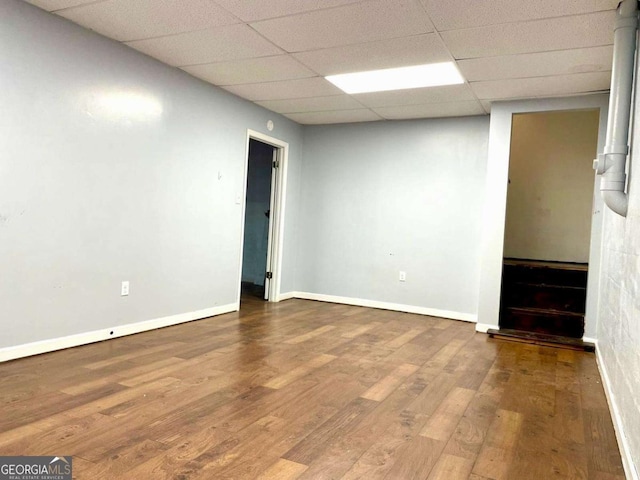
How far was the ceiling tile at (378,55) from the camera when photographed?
319 cm

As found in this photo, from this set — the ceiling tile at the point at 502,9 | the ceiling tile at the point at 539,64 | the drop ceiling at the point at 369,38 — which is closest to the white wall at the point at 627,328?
the ceiling tile at the point at 502,9

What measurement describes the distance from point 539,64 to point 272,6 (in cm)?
207

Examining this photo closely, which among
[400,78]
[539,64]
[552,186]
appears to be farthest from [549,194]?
[400,78]

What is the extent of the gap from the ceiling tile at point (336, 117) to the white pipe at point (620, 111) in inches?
110

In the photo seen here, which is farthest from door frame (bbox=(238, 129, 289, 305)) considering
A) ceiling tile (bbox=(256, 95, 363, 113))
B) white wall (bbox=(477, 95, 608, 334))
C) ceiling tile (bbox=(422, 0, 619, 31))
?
ceiling tile (bbox=(422, 0, 619, 31))

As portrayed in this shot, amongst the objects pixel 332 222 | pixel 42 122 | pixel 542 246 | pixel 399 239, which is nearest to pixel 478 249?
pixel 399 239

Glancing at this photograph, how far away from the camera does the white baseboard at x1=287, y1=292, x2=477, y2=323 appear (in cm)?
510

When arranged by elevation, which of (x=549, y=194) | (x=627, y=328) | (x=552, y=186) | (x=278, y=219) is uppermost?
(x=552, y=186)

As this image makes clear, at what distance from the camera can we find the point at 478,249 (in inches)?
197

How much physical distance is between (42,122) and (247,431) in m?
2.39

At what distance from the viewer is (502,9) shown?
2.61 meters

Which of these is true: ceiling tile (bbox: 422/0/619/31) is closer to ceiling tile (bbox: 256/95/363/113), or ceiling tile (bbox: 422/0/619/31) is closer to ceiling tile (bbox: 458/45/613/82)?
ceiling tile (bbox: 458/45/613/82)

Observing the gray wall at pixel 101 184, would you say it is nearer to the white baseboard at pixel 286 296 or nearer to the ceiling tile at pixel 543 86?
the white baseboard at pixel 286 296

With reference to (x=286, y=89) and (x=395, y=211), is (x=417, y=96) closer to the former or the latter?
(x=286, y=89)
